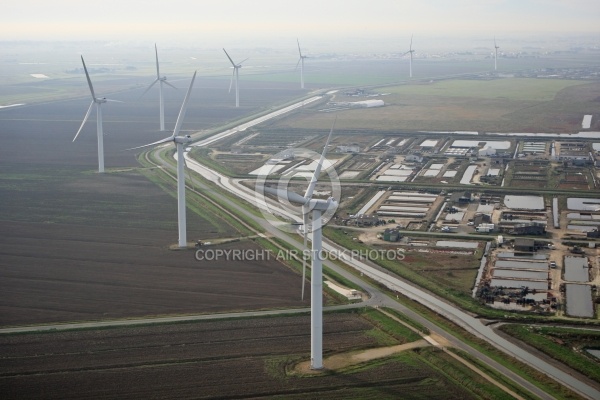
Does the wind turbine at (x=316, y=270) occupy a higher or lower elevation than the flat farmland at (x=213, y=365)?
higher

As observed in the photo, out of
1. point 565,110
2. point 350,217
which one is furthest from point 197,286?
point 565,110

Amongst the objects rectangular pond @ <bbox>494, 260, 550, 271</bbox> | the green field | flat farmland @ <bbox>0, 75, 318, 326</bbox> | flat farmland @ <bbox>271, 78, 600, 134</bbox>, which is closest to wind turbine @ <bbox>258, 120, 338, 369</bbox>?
flat farmland @ <bbox>0, 75, 318, 326</bbox>

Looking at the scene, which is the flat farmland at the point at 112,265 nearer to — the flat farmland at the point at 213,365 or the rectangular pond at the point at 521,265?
the flat farmland at the point at 213,365

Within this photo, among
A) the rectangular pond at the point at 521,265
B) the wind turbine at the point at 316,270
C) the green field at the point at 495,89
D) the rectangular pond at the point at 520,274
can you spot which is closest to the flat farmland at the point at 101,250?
the wind turbine at the point at 316,270

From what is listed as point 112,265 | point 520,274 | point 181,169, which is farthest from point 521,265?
point 112,265
